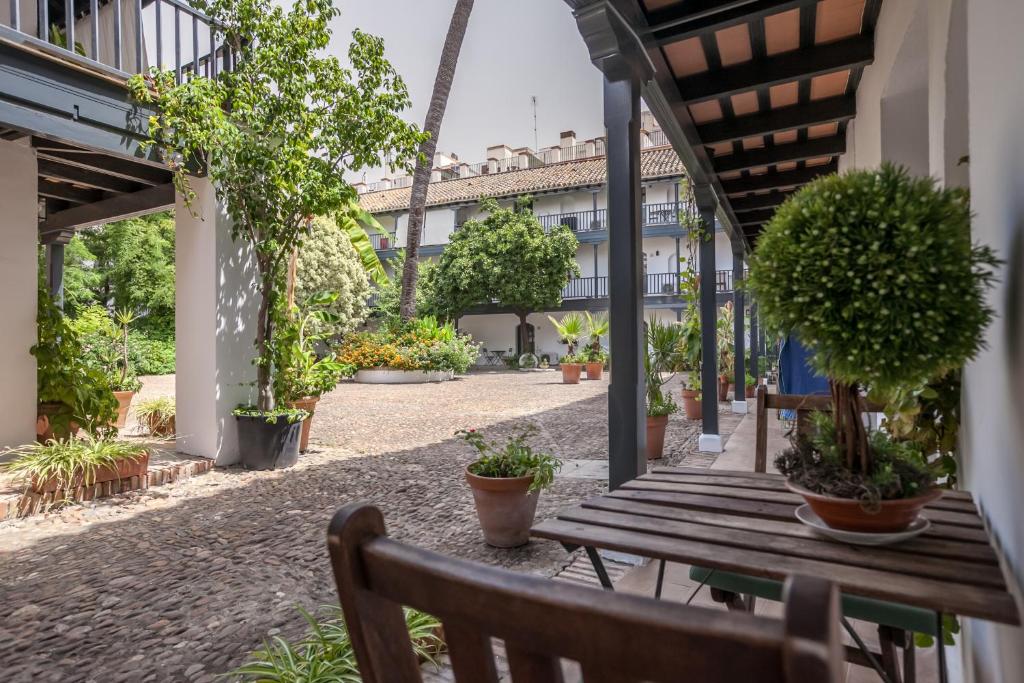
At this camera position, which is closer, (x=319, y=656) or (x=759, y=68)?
(x=319, y=656)

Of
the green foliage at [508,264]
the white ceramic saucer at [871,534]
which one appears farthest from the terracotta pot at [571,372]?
the white ceramic saucer at [871,534]

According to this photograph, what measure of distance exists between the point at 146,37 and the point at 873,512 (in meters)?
8.86

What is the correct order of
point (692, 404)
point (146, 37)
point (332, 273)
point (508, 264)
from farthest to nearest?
1. point (508, 264)
2. point (332, 273)
3. point (692, 404)
4. point (146, 37)

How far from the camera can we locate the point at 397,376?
15.6m

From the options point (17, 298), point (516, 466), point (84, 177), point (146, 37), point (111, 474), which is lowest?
point (111, 474)

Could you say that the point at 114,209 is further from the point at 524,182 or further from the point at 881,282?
the point at 524,182

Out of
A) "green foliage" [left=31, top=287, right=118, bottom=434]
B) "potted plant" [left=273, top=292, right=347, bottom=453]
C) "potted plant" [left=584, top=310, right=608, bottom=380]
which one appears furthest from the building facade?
"green foliage" [left=31, top=287, right=118, bottom=434]

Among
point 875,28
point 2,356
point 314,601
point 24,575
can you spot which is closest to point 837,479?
point 314,601

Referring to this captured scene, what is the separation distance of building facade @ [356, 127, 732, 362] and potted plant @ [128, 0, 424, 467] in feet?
51.7

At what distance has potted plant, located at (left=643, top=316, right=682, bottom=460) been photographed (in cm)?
593

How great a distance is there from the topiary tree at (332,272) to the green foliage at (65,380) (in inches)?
466

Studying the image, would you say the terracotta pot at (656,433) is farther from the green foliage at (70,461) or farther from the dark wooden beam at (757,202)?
the green foliage at (70,461)

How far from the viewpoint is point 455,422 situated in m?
8.86

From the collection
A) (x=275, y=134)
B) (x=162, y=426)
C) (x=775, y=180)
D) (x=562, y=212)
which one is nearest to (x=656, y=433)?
(x=775, y=180)
